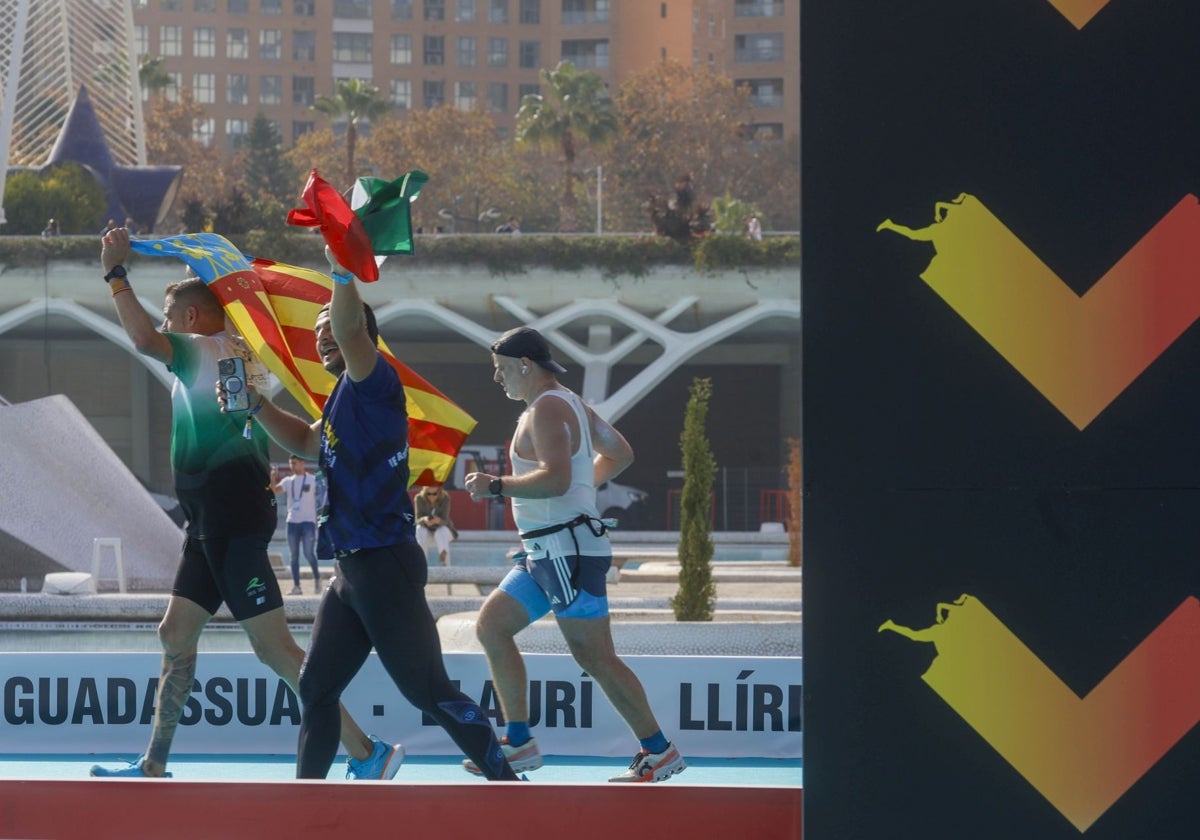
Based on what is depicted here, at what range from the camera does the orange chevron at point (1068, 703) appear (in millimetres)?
2055

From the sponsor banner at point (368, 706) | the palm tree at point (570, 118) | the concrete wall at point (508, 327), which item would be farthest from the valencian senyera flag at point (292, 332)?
the palm tree at point (570, 118)

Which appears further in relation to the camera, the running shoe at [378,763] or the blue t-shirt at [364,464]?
the running shoe at [378,763]

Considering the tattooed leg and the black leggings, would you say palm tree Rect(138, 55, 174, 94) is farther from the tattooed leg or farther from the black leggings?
the black leggings

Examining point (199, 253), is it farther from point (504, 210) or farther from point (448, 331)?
point (504, 210)

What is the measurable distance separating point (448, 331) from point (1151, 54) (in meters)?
42.8

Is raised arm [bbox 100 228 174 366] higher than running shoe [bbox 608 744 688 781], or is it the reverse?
raised arm [bbox 100 228 174 366]

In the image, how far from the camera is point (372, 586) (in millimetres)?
4480

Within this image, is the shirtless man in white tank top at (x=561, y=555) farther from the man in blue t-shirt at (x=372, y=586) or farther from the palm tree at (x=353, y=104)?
the palm tree at (x=353, y=104)

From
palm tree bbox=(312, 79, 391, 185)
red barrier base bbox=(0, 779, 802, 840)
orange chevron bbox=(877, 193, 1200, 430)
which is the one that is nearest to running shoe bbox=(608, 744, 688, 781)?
red barrier base bbox=(0, 779, 802, 840)

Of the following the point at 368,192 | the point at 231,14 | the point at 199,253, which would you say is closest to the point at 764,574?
the point at 199,253

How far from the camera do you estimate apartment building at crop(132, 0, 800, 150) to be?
92.5 m

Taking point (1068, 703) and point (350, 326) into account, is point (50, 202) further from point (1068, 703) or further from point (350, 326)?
point (1068, 703)

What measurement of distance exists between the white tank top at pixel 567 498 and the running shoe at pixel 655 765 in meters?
0.92

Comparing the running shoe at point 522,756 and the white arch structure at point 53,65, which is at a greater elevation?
the white arch structure at point 53,65
